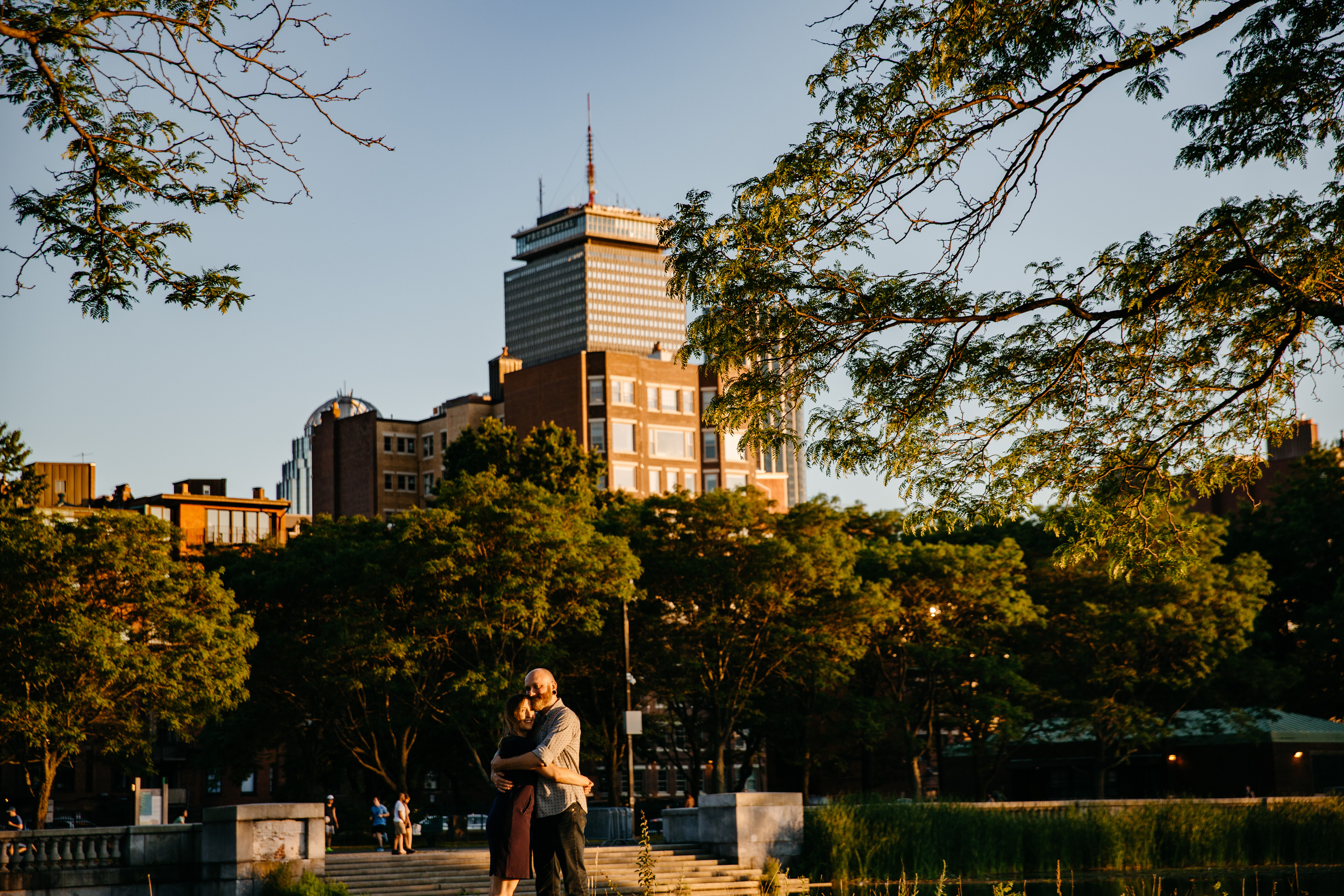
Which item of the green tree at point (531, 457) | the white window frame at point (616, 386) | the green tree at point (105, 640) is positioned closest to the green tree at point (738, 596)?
the green tree at point (105, 640)

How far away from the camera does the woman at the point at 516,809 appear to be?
8.77 meters

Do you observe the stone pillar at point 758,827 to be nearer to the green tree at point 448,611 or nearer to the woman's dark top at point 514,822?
the green tree at point 448,611

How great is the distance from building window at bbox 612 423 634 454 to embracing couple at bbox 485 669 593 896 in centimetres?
9124

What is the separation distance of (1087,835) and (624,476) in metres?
70.5

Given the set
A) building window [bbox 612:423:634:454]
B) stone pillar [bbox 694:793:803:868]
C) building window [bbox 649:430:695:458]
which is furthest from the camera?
building window [bbox 649:430:695:458]

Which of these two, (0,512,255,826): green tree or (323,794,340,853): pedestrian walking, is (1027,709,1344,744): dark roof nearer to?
(323,794,340,853): pedestrian walking

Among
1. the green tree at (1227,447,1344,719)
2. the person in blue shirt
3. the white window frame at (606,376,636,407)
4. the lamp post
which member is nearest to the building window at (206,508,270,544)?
the white window frame at (606,376,636,407)

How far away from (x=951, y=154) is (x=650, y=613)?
37.7 metres

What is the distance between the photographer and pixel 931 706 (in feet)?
168

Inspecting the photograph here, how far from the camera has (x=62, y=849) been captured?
992 inches

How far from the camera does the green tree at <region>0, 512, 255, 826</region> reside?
40719mm

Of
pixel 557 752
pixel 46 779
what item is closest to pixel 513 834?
pixel 557 752

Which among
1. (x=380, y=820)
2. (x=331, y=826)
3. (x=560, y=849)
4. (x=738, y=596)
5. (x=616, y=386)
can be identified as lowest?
(x=331, y=826)

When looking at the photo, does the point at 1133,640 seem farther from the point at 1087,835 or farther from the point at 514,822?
the point at 514,822
